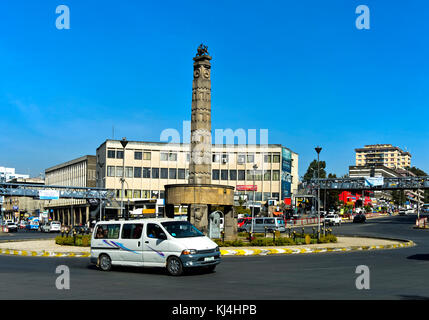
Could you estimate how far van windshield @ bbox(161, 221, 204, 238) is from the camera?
16.5 meters

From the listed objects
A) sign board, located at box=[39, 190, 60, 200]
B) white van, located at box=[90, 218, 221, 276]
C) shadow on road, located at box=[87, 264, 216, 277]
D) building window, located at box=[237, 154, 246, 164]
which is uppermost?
building window, located at box=[237, 154, 246, 164]

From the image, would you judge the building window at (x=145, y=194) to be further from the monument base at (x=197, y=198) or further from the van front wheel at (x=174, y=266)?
the van front wheel at (x=174, y=266)

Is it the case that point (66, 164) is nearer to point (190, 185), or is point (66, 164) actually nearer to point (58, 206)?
point (58, 206)

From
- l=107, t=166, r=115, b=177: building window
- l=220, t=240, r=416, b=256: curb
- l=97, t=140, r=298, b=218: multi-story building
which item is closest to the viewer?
l=220, t=240, r=416, b=256: curb

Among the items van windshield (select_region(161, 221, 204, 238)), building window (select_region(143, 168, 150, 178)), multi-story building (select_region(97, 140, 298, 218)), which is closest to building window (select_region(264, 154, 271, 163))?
multi-story building (select_region(97, 140, 298, 218))

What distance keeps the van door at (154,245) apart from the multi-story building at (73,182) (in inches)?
3096

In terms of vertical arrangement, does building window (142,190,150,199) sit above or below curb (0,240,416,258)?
above

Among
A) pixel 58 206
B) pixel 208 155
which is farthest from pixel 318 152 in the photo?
pixel 58 206

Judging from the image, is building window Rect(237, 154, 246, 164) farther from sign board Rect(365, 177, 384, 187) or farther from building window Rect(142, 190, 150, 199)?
sign board Rect(365, 177, 384, 187)

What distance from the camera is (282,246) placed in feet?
96.8

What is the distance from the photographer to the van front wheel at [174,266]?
15.8 metres

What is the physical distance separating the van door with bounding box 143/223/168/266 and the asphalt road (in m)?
0.49

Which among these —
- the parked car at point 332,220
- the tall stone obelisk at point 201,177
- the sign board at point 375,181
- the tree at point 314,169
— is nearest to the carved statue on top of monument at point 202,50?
the tall stone obelisk at point 201,177

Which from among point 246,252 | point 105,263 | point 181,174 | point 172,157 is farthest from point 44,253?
point 172,157
